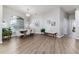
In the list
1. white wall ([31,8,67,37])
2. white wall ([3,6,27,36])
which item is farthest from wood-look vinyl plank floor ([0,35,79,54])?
white wall ([31,8,67,37])

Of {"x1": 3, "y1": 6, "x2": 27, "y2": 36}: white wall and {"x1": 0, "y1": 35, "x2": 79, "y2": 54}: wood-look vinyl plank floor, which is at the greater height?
{"x1": 3, "y1": 6, "x2": 27, "y2": 36}: white wall

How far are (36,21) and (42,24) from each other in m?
0.69

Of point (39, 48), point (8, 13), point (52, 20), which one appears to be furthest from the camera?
point (52, 20)

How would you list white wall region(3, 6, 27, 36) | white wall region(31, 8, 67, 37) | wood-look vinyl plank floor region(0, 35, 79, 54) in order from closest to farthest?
wood-look vinyl plank floor region(0, 35, 79, 54), white wall region(3, 6, 27, 36), white wall region(31, 8, 67, 37)

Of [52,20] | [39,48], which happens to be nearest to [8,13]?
[52,20]

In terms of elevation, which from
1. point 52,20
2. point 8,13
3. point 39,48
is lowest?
point 39,48

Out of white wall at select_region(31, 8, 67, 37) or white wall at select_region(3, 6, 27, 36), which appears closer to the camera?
white wall at select_region(3, 6, 27, 36)

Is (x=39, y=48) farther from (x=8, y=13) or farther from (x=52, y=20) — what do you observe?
(x=52, y=20)

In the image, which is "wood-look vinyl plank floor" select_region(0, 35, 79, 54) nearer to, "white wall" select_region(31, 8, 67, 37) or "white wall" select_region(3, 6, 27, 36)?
"white wall" select_region(3, 6, 27, 36)

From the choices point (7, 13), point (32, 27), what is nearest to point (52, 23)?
point (32, 27)

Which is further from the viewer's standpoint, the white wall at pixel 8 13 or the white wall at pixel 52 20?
the white wall at pixel 52 20

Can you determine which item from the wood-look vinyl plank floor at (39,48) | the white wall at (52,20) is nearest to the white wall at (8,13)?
the white wall at (52,20)

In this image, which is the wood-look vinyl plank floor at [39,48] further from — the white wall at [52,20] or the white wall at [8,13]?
the white wall at [52,20]
